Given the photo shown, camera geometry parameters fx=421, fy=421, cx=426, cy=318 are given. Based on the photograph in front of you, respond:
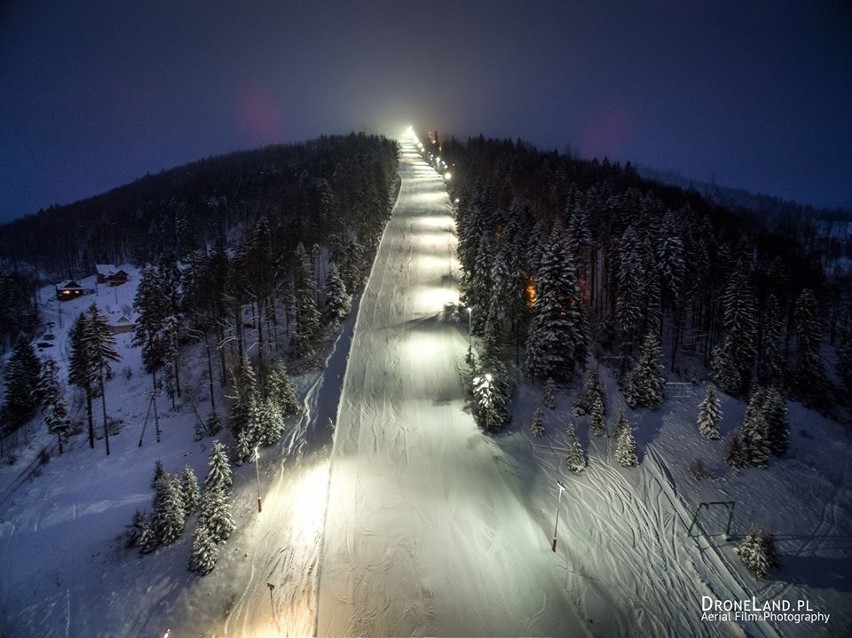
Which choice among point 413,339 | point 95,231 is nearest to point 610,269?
point 413,339

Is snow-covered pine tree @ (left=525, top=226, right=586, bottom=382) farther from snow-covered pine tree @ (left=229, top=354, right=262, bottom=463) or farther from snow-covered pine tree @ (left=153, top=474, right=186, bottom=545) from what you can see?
snow-covered pine tree @ (left=153, top=474, right=186, bottom=545)

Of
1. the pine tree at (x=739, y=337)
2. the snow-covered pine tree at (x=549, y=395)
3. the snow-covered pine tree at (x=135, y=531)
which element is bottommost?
the snow-covered pine tree at (x=135, y=531)

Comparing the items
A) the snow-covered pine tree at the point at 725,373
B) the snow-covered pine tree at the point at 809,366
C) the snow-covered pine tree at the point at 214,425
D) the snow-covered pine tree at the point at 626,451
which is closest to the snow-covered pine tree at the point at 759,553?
the snow-covered pine tree at the point at 626,451

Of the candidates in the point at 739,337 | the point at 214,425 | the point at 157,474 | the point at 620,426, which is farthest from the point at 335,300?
the point at 739,337

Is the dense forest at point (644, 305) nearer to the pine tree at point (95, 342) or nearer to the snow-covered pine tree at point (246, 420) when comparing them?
the snow-covered pine tree at point (246, 420)

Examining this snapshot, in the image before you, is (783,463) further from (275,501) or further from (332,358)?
(332,358)

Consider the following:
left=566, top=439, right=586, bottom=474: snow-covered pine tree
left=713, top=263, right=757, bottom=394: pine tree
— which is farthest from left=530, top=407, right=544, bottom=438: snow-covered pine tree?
left=713, top=263, right=757, bottom=394: pine tree
